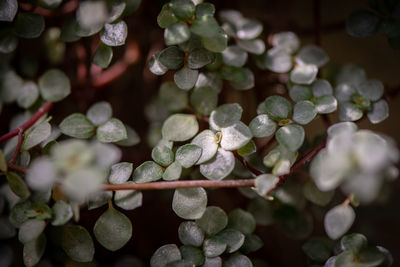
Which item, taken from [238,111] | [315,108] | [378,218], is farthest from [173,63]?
[378,218]

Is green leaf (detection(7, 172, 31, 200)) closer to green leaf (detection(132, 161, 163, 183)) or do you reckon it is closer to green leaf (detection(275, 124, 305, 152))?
green leaf (detection(132, 161, 163, 183))

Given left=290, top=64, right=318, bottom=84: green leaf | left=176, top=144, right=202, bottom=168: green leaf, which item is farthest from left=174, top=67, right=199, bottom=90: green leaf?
left=290, top=64, right=318, bottom=84: green leaf

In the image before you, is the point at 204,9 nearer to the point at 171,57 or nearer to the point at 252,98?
the point at 171,57

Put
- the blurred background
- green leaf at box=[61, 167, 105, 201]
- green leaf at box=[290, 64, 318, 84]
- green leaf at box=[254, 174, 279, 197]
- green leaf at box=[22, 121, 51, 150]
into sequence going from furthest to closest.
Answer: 1. the blurred background
2. green leaf at box=[290, 64, 318, 84]
3. green leaf at box=[22, 121, 51, 150]
4. green leaf at box=[254, 174, 279, 197]
5. green leaf at box=[61, 167, 105, 201]

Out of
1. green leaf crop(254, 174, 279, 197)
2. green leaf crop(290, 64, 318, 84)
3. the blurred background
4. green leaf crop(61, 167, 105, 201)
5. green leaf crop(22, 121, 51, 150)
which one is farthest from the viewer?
the blurred background

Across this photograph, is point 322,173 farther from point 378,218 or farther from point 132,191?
point 378,218

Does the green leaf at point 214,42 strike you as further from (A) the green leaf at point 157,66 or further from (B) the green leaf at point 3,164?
(B) the green leaf at point 3,164

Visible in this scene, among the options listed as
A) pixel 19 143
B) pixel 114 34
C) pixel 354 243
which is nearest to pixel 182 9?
pixel 114 34
